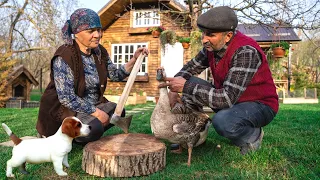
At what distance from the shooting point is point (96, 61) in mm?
3168

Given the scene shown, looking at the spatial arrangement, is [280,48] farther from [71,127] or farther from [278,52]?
[71,127]

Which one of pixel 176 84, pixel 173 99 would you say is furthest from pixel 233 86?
pixel 173 99

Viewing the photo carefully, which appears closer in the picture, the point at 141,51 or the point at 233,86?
the point at 233,86

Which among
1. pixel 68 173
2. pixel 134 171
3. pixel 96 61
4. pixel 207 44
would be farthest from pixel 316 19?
pixel 68 173

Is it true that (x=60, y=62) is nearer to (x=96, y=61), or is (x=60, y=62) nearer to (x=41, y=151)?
(x=96, y=61)

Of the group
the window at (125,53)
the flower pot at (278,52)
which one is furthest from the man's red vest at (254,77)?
the window at (125,53)

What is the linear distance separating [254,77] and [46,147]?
1995 millimetres

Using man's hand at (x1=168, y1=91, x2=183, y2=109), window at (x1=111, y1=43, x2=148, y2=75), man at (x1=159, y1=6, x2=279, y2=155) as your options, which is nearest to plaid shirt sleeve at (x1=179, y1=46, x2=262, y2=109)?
man at (x1=159, y1=6, x2=279, y2=155)

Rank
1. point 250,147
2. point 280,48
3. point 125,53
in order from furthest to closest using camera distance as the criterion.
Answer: point 125,53, point 280,48, point 250,147

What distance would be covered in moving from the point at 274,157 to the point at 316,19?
12.2 ft

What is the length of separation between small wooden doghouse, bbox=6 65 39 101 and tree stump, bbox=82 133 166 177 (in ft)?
30.6

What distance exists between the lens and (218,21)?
2.52m

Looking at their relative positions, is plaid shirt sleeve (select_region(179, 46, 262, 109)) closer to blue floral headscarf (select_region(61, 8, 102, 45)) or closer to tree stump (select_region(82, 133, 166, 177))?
tree stump (select_region(82, 133, 166, 177))

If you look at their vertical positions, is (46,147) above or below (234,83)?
below
